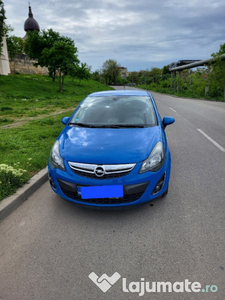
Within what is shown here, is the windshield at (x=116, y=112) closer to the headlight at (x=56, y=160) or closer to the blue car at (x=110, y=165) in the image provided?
the blue car at (x=110, y=165)

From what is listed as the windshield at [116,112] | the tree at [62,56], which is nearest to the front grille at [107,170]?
the windshield at [116,112]

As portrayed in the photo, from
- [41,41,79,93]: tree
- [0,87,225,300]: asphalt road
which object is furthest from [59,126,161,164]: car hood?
[41,41,79,93]: tree

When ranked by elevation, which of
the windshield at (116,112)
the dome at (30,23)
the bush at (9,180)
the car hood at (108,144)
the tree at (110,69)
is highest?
the dome at (30,23)

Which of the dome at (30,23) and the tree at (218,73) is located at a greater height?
the dome at (30,23)

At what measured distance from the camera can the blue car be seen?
8.13 ft

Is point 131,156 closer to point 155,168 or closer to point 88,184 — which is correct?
point 155,168

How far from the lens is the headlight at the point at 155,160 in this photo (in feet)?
8.46

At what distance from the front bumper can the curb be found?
781 mm

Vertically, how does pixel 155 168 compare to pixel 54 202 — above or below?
above

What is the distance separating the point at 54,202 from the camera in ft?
10.4

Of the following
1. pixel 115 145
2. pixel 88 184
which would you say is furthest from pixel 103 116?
pixel 88 184

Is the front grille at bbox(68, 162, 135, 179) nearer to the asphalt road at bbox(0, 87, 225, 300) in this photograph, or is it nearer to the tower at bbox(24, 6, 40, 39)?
the asphalt road at bbox(0, 87, 225, 300)

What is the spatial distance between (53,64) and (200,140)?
23897mm

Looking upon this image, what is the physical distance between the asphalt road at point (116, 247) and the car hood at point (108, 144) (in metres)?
0.78
